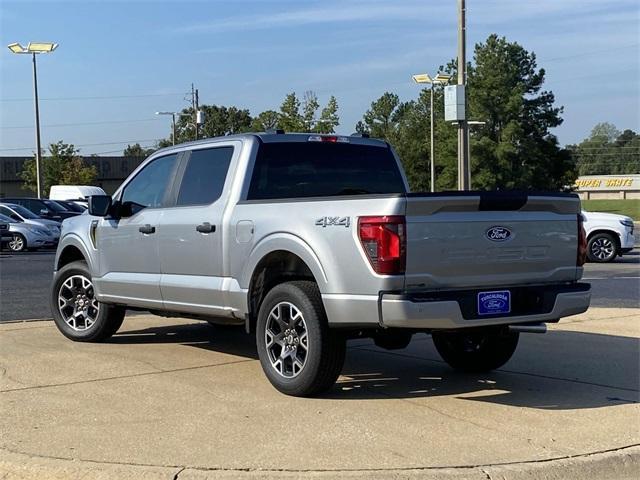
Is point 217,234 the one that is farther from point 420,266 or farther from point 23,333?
point 23,333

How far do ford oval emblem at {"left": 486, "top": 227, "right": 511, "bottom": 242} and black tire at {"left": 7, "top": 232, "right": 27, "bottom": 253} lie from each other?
2057 cm

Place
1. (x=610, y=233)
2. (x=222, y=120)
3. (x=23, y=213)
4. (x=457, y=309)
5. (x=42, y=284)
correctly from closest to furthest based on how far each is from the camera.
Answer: (x=457, y=309)
(x=42, y=284)
(x=610, y=233)
(x=23, y=213)
(x=222, y=120)

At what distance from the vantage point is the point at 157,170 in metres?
7.91

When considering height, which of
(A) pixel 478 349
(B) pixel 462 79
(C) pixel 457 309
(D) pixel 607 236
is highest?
(B) pixel 462 79

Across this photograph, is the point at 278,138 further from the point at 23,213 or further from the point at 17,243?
the point at 23,213

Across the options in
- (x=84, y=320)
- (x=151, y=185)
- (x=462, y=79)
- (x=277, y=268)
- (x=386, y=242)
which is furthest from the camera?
(x=462, y=79)

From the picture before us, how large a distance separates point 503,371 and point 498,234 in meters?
1.85

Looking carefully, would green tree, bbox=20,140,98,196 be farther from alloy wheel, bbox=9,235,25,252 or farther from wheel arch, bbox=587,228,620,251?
wheel arch, bbox=587,228,620,251

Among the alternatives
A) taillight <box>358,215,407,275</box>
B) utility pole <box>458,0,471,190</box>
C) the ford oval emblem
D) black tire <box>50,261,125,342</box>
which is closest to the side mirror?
black tire <box>50,261,125,342</box>

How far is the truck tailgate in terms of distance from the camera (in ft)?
17.9

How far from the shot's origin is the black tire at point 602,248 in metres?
19.4

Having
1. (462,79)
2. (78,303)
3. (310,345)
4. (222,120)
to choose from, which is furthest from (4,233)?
(222,120)

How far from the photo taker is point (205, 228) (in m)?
6.85

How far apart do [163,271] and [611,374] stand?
405 centimetres
